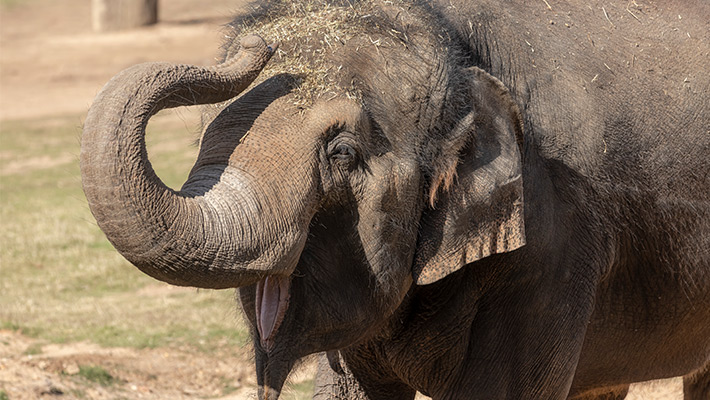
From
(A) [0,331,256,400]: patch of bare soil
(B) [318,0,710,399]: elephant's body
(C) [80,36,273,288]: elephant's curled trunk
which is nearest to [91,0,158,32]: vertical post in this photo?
(A) [0,331,256,400]: patch of bare soil

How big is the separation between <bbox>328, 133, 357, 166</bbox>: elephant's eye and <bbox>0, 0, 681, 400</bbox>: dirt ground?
0.76 meters

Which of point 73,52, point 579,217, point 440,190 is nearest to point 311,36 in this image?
point 440,190

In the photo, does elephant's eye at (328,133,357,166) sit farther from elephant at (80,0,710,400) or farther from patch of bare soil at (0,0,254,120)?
patch of bare soil at (0,0,254,120)

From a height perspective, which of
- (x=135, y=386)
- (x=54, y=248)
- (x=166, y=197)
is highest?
(x=166, y=197)

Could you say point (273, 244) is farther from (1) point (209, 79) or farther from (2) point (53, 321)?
(2) point (53, 321)

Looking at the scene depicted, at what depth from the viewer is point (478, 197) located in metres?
3.40

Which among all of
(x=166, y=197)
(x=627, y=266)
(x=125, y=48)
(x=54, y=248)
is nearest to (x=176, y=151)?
(x=54, y=248)

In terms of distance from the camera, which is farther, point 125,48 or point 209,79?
point 125,48

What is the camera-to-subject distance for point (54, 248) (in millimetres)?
9750

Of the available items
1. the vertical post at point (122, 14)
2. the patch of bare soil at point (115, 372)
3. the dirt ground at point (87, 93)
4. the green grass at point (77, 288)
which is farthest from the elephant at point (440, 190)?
the vertical post at point (122, 14)

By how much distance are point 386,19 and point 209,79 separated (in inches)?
27.6

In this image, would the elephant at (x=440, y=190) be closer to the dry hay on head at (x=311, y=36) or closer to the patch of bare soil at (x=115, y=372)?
the dry hay on head at (x=311, y=36)

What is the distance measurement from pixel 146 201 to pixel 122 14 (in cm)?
2018

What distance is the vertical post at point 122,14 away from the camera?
21.9m
